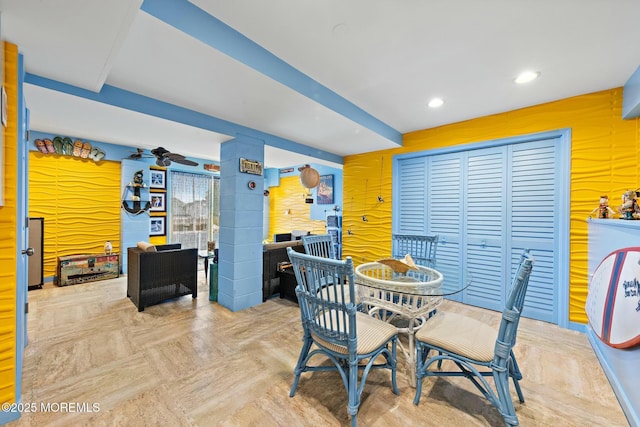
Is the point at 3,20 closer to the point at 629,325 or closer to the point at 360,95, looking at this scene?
the point at 360,95

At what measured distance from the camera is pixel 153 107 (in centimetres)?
252

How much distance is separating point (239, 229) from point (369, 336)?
2.12 meters

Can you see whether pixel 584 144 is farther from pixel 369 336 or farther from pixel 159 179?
pixel 159 179

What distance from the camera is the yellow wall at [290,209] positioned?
6.30 metres

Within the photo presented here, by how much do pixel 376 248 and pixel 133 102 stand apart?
3.75m

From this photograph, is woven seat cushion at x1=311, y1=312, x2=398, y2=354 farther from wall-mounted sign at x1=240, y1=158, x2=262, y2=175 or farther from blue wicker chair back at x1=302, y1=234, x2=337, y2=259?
wall-mounted sign at x1=240, y1=158, x2=262, y2=175

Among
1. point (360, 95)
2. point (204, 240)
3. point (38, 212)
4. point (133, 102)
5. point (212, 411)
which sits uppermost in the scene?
point (360, 95)

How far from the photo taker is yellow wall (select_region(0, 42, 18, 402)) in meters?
1.49

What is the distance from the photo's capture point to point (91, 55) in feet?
5.70

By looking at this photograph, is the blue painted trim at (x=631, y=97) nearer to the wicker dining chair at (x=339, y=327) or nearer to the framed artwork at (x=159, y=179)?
the wicker dining chair at (x=339, y=327)

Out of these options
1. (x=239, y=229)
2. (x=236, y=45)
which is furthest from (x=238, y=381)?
(x=236, y=45)

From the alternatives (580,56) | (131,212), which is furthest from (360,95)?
(131,212)

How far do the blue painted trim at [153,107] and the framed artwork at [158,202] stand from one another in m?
3.27

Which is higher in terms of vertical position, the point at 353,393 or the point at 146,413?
the point at 353,393
